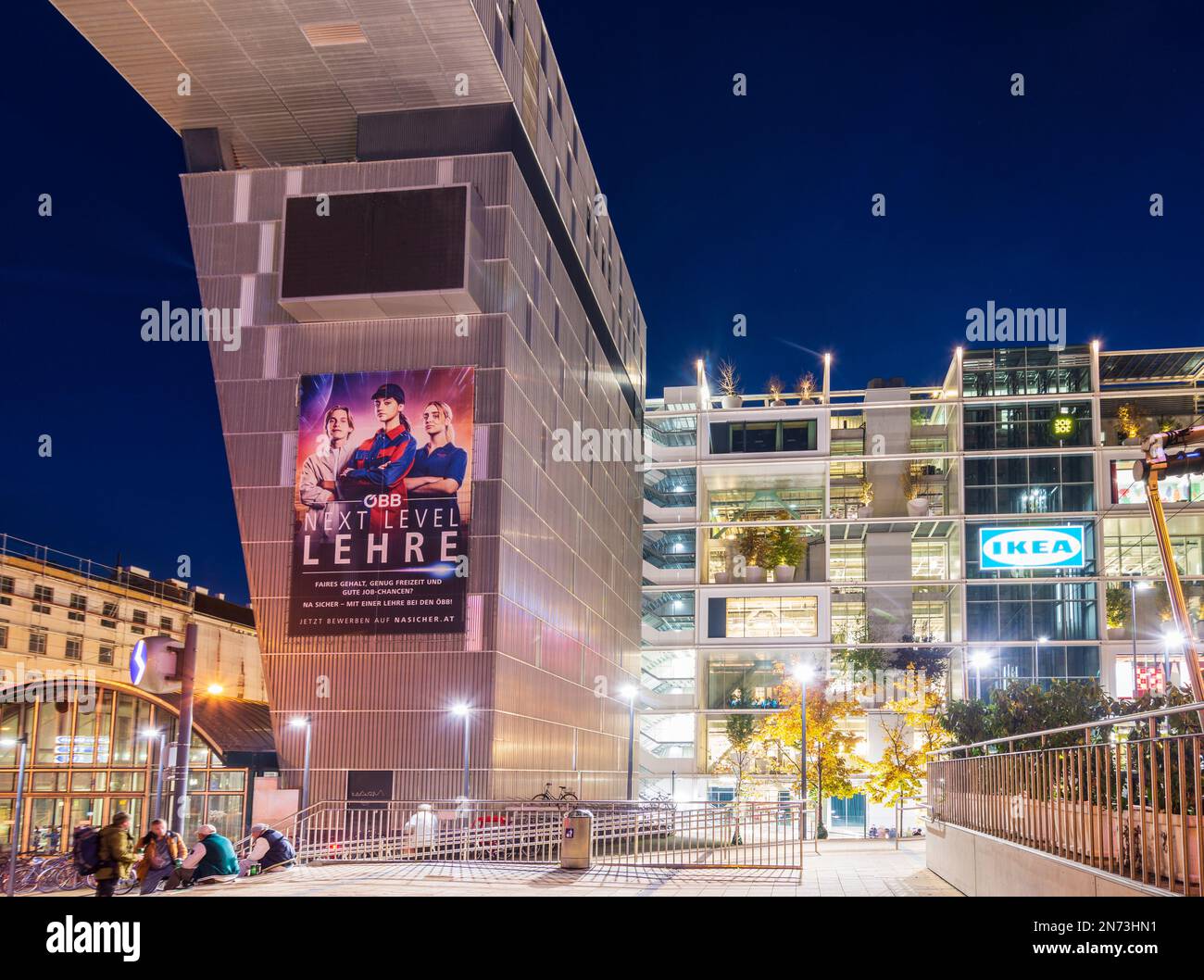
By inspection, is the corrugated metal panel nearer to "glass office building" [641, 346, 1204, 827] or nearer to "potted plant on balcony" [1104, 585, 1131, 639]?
"glass office building" [641, 346, 1204, 827]

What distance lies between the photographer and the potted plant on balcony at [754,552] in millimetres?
80062

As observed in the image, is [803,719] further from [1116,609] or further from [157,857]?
[157,857]

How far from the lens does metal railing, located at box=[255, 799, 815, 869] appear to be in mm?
24562

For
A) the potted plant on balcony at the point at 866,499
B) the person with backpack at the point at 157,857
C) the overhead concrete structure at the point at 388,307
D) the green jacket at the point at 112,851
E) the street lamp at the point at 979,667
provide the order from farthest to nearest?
1. the potted plant on balcony at the point at 866,499
2. the street lamp at the point at 979,667
3. the overhead concrete structure at the point at 388,307
4. the person with backpack at the point at 157,857
5. the green jacket at the point at 112,851

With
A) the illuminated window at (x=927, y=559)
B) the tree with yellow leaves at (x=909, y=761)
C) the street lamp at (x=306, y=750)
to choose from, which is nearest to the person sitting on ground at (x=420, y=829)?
the street lamp at (x=306, y=750)

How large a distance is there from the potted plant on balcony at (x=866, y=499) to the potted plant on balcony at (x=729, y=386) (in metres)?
10.0

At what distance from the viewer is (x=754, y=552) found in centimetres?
8062

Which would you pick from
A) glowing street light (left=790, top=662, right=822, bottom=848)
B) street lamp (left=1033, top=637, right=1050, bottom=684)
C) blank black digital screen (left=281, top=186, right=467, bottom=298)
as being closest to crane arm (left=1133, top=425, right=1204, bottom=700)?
glowing street light (left=790, top=662, right=822, bottom=848)

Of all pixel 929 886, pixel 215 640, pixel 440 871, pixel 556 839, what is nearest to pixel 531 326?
pixel 556 839

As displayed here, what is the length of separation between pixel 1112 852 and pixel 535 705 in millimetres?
36498

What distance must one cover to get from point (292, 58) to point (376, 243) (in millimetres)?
7014

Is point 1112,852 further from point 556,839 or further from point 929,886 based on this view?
point 556,839

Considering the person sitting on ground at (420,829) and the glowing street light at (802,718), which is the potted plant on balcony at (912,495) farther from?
the person sitting on ground at (420,829)

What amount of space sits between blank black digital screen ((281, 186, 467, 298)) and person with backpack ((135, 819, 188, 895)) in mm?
25430
